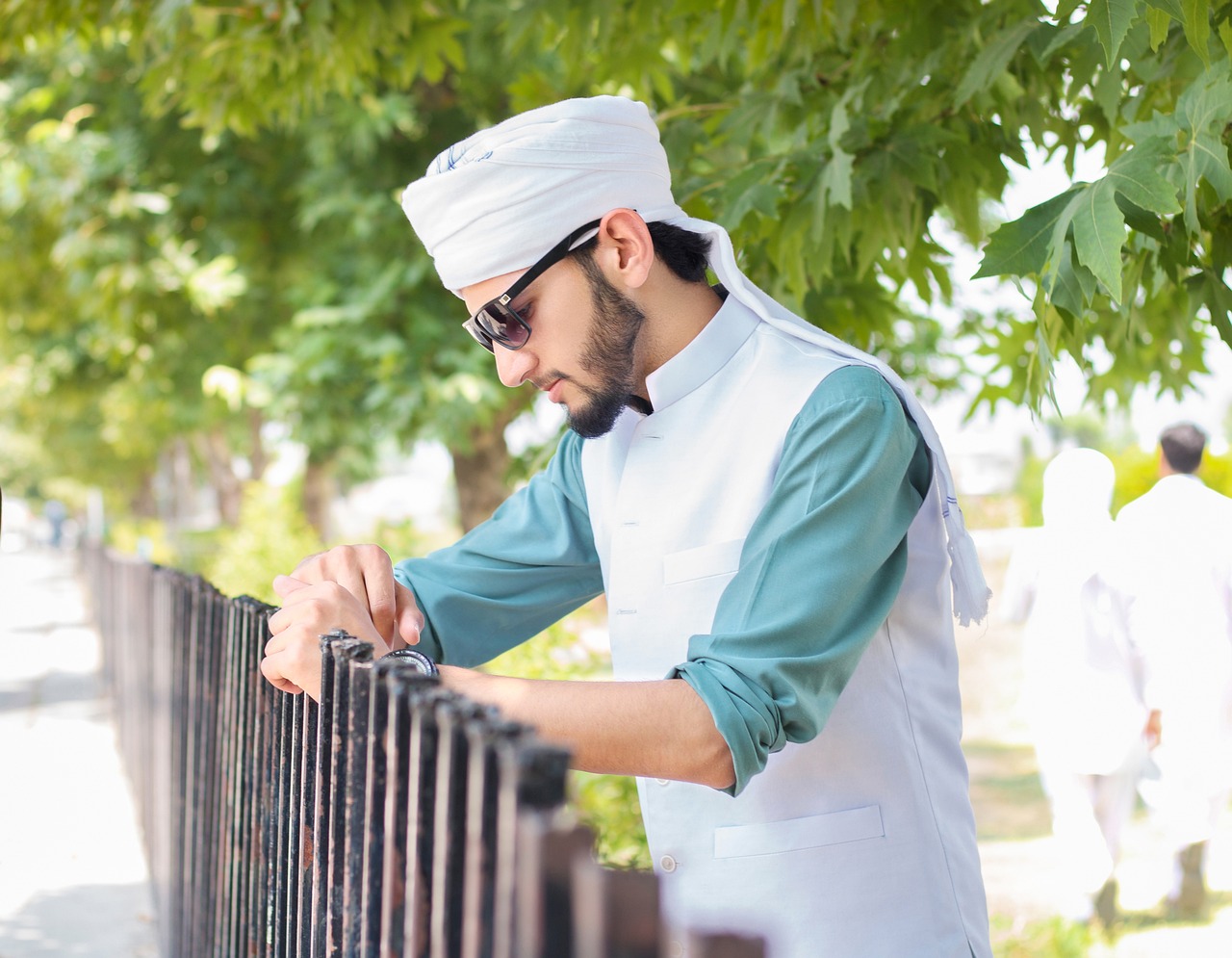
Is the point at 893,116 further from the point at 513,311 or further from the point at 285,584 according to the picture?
the point at 285,584

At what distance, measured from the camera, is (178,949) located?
12.8 ft

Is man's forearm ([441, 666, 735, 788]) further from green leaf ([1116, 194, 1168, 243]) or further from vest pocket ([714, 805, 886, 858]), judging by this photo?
green leaf ([1116, 194, 1168, 243])

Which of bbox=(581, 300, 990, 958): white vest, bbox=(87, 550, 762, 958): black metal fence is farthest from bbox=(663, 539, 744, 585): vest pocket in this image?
bbox=(87, 550, 762, 958): black metal fence

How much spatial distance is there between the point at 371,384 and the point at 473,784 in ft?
28.5

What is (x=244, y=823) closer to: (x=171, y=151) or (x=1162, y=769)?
(x=1162, y=769)

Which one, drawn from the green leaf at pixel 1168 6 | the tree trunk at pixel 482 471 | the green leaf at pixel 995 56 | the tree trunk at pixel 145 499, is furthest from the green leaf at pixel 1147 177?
the tree trunk at pixel 145 499

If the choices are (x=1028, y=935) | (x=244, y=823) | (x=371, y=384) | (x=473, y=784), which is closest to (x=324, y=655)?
(x=473, y=784)

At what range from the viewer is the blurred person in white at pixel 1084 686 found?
5.82 meters

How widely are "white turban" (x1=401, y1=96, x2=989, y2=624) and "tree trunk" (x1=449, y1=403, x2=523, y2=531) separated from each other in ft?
25.8

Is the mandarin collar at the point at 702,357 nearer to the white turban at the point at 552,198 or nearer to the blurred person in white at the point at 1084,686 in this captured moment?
the white turban at the point at 552,198

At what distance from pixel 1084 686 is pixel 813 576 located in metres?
4.65

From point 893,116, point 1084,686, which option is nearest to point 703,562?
point 893,116

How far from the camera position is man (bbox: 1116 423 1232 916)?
566cm

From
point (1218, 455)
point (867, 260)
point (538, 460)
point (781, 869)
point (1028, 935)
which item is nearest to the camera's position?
point (781, 869)
